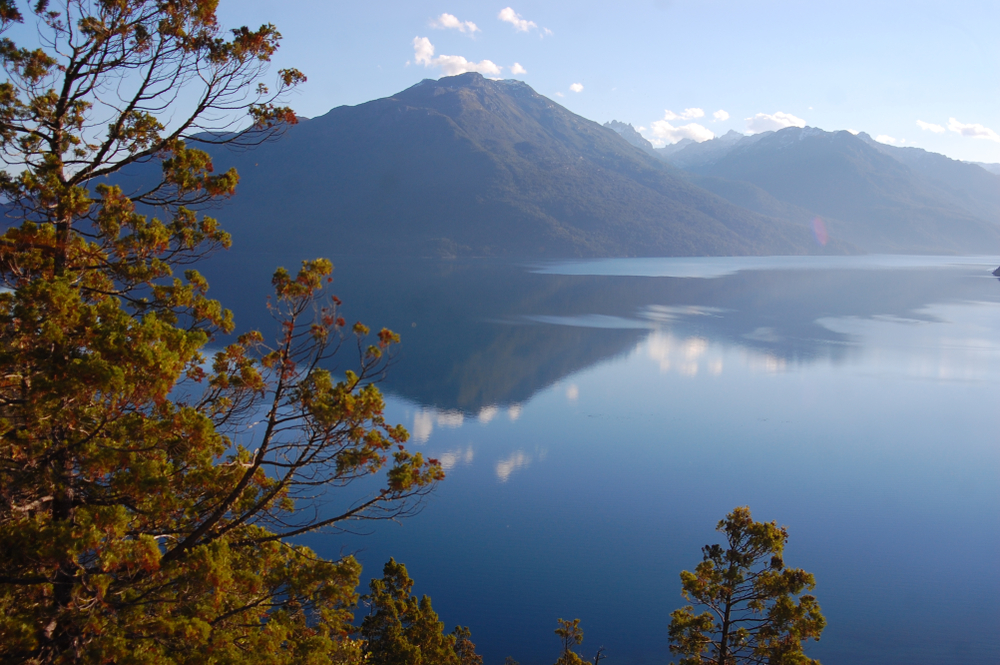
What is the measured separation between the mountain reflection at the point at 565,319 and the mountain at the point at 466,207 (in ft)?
169

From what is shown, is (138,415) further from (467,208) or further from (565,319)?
(467,208)

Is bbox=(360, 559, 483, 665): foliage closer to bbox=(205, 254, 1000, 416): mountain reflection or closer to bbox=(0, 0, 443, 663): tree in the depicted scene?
bbox=(0, 0, 443, 663): tree

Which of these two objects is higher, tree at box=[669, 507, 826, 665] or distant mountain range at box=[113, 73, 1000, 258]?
distant mountain range at box=[113, 73, 1000, 258]

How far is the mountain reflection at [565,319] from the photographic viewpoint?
1326 inches

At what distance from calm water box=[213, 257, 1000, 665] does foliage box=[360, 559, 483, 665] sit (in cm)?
137

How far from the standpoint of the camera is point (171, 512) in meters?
5.21

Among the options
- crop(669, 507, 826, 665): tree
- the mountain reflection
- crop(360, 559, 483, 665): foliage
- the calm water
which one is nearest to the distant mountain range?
the mountain reflection

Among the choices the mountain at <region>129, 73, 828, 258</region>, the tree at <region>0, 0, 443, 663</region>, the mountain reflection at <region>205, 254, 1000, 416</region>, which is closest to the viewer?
the tree at <region>0, 0, 443, 663</region>

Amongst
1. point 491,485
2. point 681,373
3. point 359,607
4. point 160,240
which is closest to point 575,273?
point 681,373

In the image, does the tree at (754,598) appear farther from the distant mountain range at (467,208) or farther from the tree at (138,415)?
the distant mountain range at (467,208)

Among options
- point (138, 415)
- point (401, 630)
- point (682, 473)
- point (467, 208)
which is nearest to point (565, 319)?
point (682, 473)

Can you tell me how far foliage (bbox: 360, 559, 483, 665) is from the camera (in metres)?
8.78

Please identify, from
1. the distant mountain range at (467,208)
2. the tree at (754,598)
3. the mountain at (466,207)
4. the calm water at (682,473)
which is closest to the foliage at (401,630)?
the calm water at (682,473)

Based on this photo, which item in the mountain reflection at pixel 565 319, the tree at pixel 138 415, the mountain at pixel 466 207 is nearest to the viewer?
the tree at pixel 138 415
